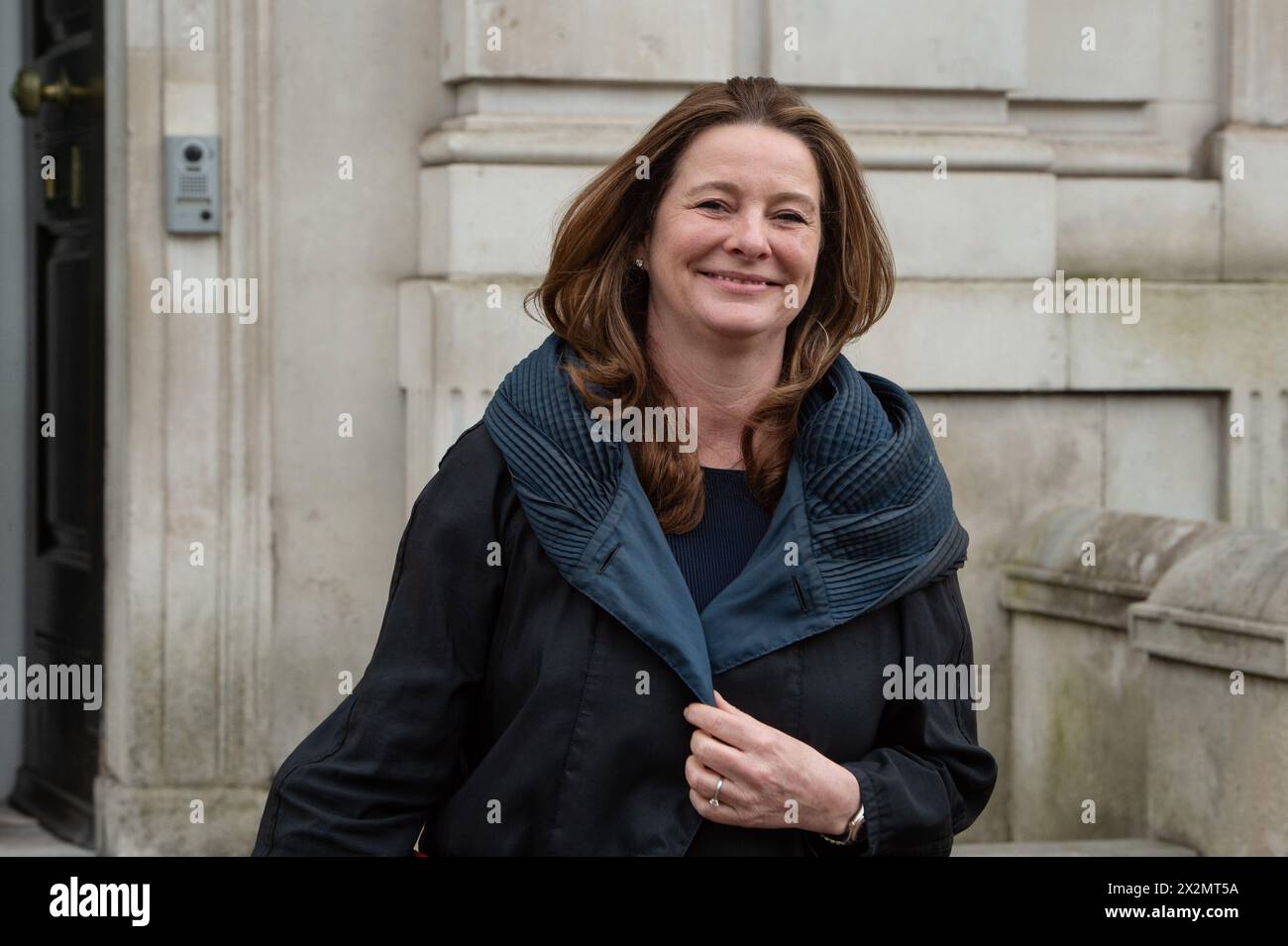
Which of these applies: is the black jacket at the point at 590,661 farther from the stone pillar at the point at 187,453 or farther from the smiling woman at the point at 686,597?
the stone pillar at the point at 187,453

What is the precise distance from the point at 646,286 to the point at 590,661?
2.08 feet

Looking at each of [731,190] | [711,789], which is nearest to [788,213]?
[731,190]

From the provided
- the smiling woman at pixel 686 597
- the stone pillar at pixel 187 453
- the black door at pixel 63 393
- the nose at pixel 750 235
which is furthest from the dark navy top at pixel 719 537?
the black door at pixel 63 393

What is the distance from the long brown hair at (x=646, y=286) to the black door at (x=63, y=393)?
3.39m

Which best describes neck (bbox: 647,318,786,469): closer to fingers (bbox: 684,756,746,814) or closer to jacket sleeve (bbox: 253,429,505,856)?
jacket sleeve (bbox: 253,429,505,856)

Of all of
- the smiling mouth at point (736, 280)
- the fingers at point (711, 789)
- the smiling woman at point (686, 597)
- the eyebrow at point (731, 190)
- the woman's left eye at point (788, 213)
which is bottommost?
the fingers at point (711, 789)

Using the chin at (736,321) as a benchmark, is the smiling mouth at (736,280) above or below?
above

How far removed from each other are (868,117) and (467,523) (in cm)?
359

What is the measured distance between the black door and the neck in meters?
3.52

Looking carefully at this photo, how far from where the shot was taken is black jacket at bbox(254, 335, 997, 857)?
258 cm

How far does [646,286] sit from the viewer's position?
2965 millimetres

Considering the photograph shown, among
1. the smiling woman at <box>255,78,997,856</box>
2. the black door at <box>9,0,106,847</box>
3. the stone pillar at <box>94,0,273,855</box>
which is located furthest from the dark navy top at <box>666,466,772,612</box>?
the black door at <box>9,0,106,847</box>

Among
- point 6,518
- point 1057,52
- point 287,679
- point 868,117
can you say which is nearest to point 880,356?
point 868,117

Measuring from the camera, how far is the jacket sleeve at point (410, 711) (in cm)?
259
